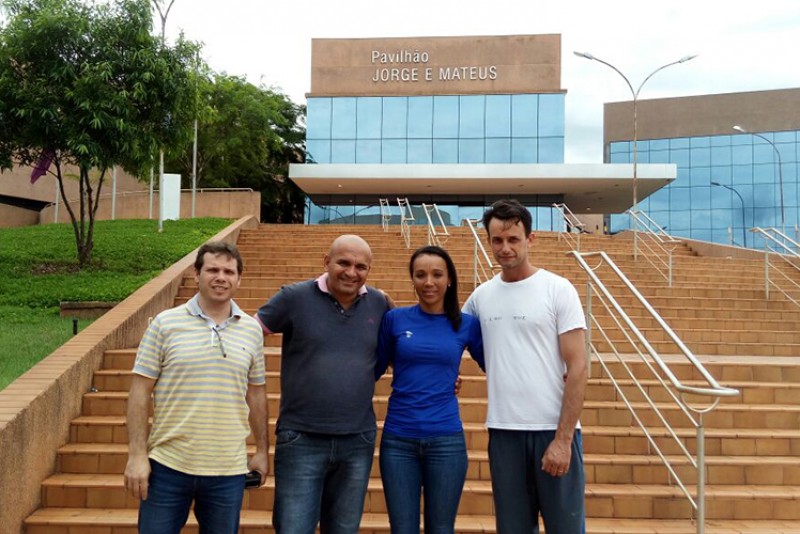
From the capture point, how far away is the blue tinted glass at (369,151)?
1190 inches

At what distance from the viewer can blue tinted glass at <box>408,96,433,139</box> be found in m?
30.5

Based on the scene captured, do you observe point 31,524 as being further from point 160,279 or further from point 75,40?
point 75,40

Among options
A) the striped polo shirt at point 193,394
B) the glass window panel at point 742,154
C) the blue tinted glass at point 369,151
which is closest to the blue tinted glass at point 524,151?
the blue tinted glass at point 369,151

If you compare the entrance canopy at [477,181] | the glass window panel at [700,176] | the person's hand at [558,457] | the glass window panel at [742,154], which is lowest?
the person's hand at [558,457]

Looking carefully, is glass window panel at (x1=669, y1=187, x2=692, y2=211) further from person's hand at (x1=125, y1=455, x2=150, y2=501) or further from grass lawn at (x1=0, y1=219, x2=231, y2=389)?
person's hand at (x1=125, y1=455, x2=150, y2=501)

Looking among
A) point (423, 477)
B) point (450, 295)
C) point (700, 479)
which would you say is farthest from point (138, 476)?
point (700, 479)

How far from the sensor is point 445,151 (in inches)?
1187

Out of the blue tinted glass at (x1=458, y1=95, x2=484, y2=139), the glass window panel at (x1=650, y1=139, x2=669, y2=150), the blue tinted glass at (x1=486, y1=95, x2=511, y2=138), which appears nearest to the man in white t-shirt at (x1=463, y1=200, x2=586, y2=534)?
the blue tinted glass at (x1=458, y1=95, x2=484, y2=139)

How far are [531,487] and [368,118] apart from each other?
96.6 feet

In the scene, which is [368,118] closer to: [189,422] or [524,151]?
[524,151]

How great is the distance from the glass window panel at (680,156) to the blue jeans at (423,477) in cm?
5692

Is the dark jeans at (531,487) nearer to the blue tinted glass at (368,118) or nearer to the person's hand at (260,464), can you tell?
the person's hand at (260,464)

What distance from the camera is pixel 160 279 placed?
809cm

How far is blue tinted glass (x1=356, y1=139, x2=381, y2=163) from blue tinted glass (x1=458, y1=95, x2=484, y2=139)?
403 cm
